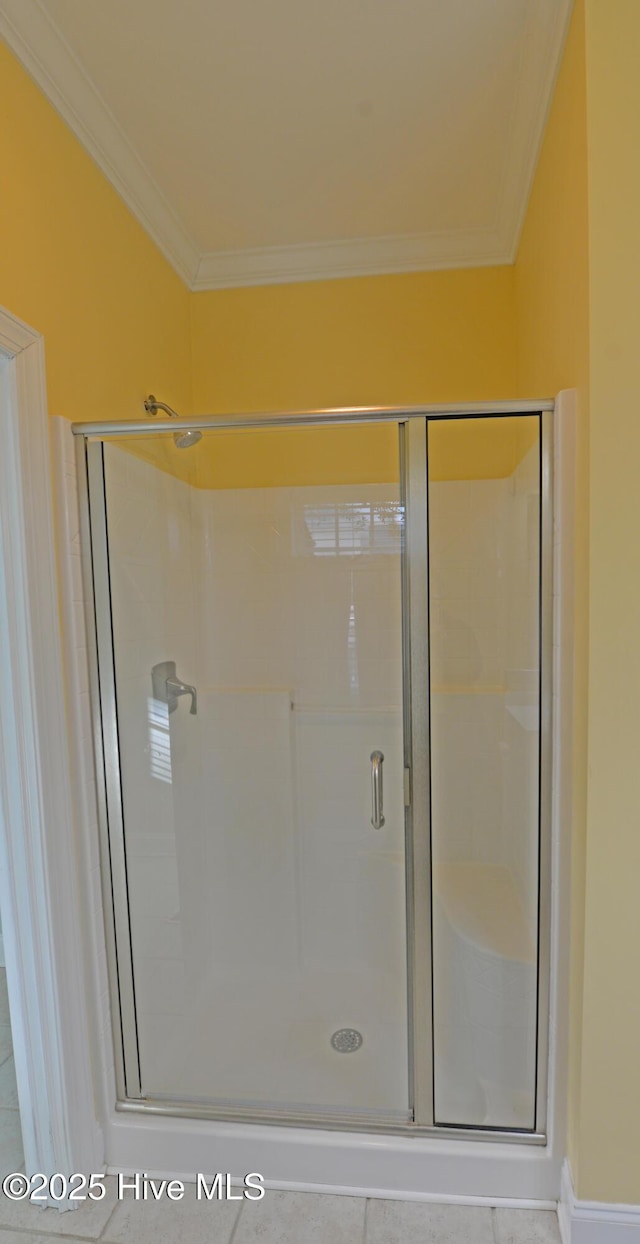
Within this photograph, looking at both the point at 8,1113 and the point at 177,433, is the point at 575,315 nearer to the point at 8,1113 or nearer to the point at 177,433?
the point at 177,433

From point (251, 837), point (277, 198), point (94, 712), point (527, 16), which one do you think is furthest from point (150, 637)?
point (527, 16)

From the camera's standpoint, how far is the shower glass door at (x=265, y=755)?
170cm

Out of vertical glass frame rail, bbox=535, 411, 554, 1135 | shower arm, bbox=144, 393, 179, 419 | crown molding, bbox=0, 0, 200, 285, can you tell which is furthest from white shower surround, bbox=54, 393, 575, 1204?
crown molding, bbox=0, 0, 200, 285

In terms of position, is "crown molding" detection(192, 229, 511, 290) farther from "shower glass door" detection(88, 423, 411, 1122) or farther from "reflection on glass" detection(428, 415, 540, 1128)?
"reflection on glass" detection(428, 415, 540, 1128)

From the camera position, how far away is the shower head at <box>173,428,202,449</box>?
152 cm

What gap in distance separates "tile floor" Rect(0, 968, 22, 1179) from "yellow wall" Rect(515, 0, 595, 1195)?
4.51 feet

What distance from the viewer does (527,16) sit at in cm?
131

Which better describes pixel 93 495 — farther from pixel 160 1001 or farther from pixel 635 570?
pixel 160 1001

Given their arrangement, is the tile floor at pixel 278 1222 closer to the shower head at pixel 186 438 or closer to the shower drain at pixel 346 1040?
the shower drain at pixel 346 1040

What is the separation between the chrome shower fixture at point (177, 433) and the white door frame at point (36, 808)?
0.34 m

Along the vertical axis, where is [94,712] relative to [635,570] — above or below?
below

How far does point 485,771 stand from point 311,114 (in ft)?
5.88

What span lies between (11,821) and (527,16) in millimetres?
2110

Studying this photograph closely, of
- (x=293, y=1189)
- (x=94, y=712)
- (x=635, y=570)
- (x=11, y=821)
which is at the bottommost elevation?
(x=293, y=1189)
